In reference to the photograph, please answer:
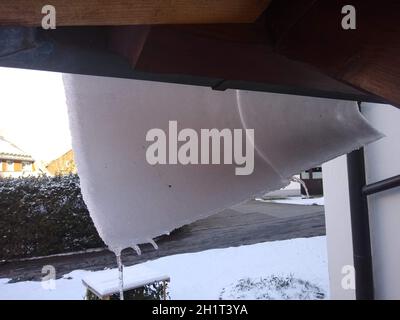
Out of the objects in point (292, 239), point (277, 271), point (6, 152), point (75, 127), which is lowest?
point (277, 271)

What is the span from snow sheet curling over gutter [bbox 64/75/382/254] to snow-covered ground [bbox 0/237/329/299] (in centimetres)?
331

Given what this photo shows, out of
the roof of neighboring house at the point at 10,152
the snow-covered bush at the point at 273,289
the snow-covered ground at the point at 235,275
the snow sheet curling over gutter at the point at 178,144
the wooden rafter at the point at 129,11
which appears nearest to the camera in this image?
the wooden rafter at the point at 129,11

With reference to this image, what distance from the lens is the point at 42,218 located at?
6598 mm

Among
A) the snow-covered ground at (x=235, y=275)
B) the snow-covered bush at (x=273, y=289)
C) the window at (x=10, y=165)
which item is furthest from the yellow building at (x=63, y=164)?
the snow-covered bush at (x=273, y=289)

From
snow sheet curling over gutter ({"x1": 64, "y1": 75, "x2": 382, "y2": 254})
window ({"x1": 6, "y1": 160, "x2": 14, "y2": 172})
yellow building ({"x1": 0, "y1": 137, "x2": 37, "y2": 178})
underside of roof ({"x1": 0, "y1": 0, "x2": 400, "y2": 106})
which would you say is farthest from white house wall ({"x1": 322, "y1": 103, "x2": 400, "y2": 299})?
window ({"x1": 6, "y1": 160, "x2": 14, "y2": 172})

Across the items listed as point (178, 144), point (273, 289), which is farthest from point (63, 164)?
point (178, 144)

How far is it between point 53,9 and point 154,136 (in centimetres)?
75

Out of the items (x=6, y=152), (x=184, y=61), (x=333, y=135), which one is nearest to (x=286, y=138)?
(x=333, y=135)

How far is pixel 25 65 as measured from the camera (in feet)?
2.54

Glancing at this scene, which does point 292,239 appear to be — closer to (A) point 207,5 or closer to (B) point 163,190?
(B) point 163,190

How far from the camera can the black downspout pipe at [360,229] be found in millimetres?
2193

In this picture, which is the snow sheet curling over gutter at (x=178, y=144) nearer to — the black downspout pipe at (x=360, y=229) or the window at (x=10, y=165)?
the black downspout pipe at (x=360, y=229)

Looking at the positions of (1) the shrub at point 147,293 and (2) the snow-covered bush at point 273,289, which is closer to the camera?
(1) the shrub at point 147,293

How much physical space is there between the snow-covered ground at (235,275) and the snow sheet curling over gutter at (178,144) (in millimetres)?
3310
